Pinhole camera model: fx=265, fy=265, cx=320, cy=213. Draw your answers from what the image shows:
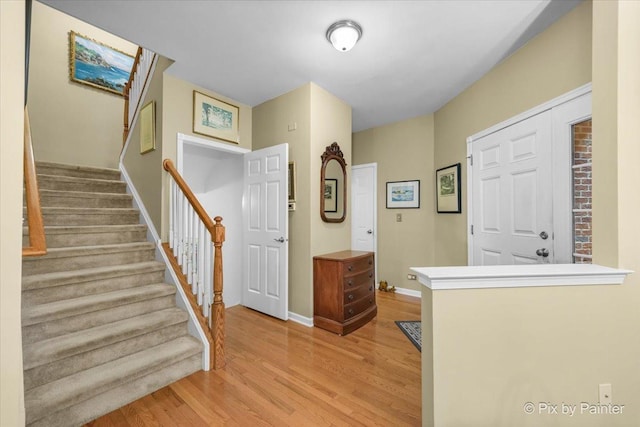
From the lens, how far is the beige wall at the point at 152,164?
8.86ft

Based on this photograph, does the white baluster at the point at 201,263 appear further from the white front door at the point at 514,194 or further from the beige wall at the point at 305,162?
the white front door at the point at 514,194

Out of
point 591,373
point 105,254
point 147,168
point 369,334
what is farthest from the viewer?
point 147,168

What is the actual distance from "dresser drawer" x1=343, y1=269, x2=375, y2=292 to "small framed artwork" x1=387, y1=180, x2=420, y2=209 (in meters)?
1.35

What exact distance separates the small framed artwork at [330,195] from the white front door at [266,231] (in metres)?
0.52

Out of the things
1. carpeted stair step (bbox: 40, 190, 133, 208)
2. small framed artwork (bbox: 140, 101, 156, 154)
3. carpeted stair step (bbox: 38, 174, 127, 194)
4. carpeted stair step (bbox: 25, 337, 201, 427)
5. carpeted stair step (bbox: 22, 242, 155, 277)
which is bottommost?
carpeted stair step (bbox: 25, 337, 201, 427)

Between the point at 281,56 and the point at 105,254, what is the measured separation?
92.4 inches

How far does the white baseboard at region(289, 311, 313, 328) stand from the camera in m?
2.84

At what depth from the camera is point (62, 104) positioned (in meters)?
3.55

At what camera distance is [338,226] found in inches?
130

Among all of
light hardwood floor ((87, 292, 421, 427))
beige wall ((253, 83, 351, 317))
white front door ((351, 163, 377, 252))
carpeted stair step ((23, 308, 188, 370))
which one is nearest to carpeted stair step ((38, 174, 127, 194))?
carpeted stair step ((23, 308, 188, 370))

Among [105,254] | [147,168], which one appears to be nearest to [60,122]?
[147,168]

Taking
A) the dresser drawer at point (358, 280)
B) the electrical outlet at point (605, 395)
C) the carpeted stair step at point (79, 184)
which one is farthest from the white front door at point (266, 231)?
the electrical outlet at point (605, 395)

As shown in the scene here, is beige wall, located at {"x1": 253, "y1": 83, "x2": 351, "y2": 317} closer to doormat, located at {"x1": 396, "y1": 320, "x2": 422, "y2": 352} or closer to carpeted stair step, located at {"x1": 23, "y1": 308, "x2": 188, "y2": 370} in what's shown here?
doormat, located at {"x1": 396, "y1": 320, "x2": 422, "y2": 352}

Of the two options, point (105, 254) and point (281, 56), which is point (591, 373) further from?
point (105, 254)
